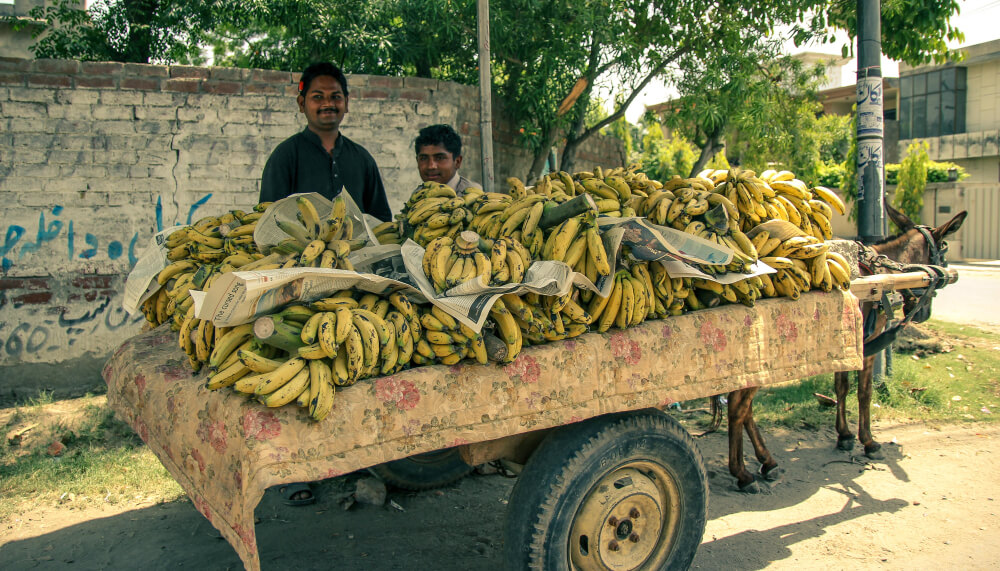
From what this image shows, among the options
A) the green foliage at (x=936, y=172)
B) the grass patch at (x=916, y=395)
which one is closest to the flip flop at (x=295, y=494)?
the grass patch at (x=916, y=395)

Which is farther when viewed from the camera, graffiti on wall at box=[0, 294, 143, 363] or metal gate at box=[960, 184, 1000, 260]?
metal gate at box=[960, 184, 1000, 260]

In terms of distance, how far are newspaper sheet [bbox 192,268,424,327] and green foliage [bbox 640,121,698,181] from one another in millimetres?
16902

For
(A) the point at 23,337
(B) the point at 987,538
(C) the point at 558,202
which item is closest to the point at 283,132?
(A) the point at 23,337

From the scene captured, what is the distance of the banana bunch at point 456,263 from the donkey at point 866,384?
7.14 ft

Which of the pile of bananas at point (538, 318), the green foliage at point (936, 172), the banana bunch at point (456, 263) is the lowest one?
the pile of bananas at point (538, 318)

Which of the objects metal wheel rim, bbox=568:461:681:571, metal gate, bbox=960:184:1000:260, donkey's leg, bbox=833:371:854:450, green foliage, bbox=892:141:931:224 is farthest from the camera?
metal gate, bbox=960:184:1000:260

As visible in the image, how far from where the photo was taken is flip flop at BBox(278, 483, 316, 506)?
3.70 meters

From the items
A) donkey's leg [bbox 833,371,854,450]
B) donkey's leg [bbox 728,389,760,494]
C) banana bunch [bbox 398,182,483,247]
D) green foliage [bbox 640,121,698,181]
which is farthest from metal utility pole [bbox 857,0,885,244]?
green foliage [bbox 640,121,698,181]

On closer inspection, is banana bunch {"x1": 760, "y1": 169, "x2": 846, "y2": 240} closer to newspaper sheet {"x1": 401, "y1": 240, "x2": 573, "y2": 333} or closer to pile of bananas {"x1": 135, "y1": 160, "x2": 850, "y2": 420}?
pile of bananas {"x1": 135, "y1": 160, "x2": 850, "y2": 420}

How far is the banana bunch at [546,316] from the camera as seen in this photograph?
2.26 meters

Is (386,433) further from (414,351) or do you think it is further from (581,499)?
(581,499)

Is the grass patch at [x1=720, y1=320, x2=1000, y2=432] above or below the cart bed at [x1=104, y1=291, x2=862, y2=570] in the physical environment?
below

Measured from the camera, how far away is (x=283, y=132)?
5785 mm

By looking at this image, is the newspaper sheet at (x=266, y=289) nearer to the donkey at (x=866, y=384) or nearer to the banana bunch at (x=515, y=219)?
the banana bunch at (x=515, y=219)
